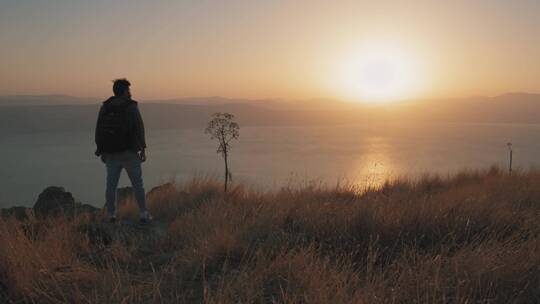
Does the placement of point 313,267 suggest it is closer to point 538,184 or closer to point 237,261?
point 237,261

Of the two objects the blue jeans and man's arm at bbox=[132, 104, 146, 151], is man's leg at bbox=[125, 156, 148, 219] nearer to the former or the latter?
the blue jeans

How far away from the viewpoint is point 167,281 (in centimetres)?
300

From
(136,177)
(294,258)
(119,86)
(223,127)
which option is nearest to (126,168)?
(136,177)

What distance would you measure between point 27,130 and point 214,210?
21386 cm

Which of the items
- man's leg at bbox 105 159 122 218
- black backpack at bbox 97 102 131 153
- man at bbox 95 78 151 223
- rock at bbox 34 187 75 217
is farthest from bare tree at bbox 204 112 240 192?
black backpack at bbox 97 102 131 153

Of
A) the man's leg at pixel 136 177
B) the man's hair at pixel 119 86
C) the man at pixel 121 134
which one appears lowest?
the man's leg at pixel 136 177

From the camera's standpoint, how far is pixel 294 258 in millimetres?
2881

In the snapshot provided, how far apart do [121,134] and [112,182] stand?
2.34 feet

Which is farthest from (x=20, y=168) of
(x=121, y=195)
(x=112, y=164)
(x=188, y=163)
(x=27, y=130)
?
(x=27, y=130)

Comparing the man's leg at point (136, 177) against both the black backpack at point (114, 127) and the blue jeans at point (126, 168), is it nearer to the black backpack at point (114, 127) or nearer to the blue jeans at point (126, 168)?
the blue jeans at point (126, 168)

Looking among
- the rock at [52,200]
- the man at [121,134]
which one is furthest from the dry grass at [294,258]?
the rock at [52,200]

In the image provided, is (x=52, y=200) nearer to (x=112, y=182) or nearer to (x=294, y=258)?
(x=112, y=182)

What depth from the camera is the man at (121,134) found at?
4.98m

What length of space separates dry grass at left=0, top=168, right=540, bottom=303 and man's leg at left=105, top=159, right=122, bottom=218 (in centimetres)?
50
